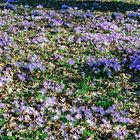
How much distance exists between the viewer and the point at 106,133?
12062 millimetres

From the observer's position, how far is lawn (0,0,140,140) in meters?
12.2

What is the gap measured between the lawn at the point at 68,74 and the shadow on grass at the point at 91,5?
1707mm

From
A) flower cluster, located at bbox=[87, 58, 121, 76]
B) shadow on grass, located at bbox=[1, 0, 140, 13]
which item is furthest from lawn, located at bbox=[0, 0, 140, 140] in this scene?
shadow on grass, located at bbox=[1, 0, 140, 13]

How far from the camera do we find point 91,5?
88.6 ft

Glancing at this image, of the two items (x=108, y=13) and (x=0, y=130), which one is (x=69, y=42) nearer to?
(x=108, y=13)

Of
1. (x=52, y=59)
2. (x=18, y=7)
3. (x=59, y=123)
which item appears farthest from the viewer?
(x=18, y=7)

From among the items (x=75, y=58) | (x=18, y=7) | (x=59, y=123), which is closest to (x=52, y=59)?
(x=75, y=58)

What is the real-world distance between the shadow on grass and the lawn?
5.60 feet

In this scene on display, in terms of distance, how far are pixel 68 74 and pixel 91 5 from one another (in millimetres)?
12209

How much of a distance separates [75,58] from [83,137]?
599 centimetres

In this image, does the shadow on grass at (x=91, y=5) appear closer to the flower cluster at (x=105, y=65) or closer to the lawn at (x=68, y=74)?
the lawn at (x=68, y=74)

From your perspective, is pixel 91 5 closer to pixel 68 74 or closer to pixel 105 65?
pixel 105 65

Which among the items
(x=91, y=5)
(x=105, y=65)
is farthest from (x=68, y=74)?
(x=91, y=5)

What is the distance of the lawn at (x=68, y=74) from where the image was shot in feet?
39.9
